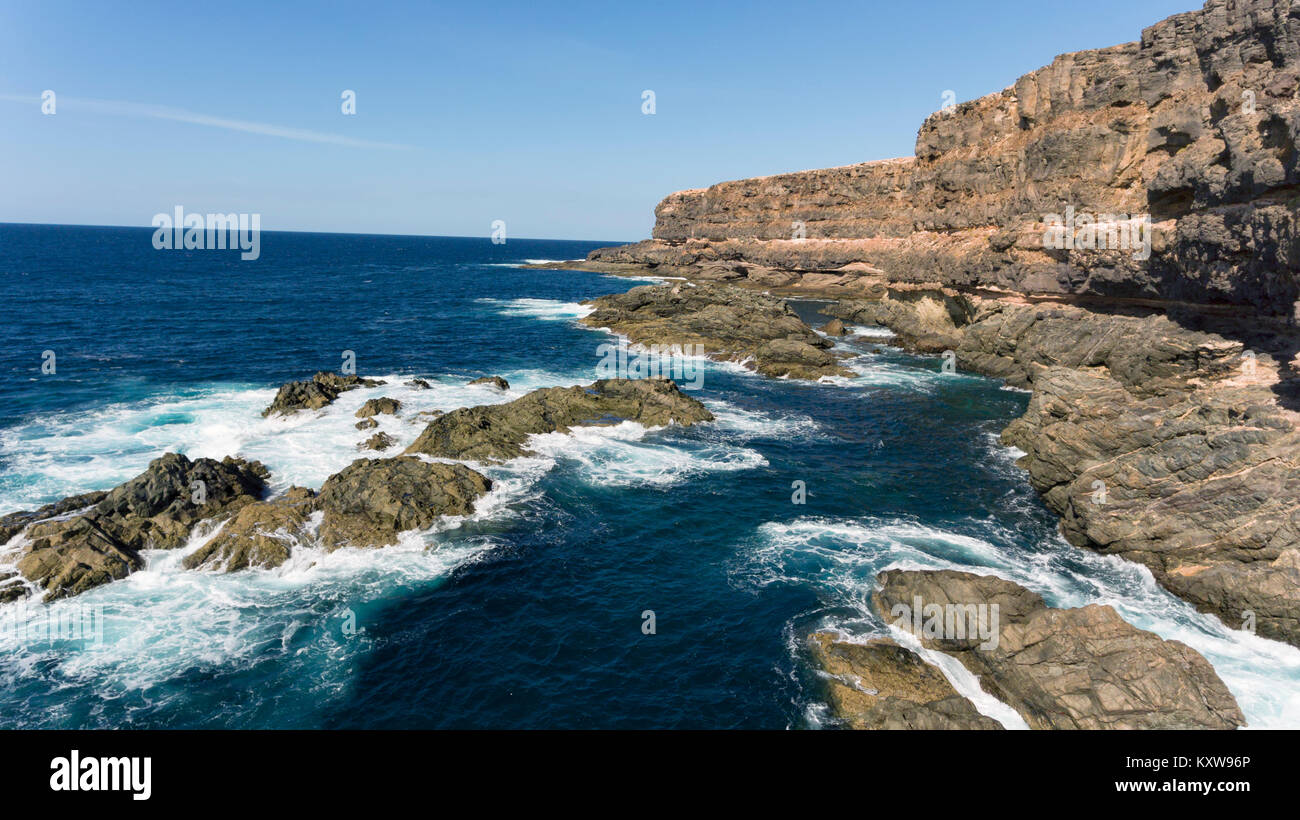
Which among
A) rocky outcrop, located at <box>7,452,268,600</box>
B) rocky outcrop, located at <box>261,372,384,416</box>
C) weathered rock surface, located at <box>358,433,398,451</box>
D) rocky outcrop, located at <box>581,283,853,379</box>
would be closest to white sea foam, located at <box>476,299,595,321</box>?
rocky outcrop, located at <box>581,283,853,379</box>

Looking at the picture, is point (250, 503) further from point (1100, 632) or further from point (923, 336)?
point (923, 336)

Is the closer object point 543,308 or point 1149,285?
point 1149,285

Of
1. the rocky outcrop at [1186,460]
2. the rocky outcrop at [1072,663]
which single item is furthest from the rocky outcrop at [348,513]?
the rocky outcrop at [1186,460]

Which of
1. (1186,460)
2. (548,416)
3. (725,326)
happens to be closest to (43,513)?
(548,416)

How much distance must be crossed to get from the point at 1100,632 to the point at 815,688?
782 centimetres

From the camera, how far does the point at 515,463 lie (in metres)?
34.5

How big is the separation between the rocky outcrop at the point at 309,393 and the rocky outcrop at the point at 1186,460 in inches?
1627

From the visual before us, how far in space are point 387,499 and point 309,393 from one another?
63.6 feet

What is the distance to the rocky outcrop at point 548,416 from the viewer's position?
34719 mm

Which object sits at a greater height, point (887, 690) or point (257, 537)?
point (257, 537)

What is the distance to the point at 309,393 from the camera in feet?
139

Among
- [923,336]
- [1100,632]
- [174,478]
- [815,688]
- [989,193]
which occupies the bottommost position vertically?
[815,688]

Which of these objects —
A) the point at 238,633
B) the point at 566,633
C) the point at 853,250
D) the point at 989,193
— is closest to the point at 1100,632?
the point at 566,633

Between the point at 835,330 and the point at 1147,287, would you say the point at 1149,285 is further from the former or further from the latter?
the point at 835,330
